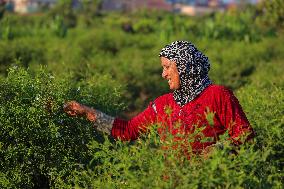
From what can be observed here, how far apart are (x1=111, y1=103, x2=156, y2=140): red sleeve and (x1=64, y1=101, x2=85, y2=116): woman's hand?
0.25 m

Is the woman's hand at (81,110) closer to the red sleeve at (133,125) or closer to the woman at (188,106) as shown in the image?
the woman at (188,106)

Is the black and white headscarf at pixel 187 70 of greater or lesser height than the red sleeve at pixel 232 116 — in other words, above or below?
above

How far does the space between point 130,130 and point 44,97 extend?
0.77 meters

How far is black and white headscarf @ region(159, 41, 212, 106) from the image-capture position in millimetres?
4055

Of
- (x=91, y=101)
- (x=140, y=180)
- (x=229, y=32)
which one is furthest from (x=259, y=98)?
(x=229, y=32)

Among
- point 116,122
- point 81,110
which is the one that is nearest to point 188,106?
point 116,122

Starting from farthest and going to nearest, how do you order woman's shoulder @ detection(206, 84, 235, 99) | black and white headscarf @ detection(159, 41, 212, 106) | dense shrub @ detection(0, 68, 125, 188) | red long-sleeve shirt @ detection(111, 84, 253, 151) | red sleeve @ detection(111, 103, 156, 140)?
dense shrub @ detection(0, 68, 125, 188) < red sleeve @ detection(111, 103, 156, 140) < black and white headscarf @ detection(159, 41, 212, 106) < woman's shoulder @ detection(206, 84, 235, 99) < red long-sleeve shirt @ detection(111, 84, 253, 151)

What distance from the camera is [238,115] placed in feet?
12.5

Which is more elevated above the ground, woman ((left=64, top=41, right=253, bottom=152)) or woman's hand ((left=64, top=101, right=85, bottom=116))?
woman ((left=64, top=41, right=253, bottom=152))

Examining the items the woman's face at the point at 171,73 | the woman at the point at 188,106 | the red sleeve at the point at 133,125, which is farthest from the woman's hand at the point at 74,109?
the woman's face at the point at 171,73

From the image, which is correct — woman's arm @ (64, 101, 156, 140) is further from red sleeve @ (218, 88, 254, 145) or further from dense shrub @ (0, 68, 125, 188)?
red sleeve @ (218, 88, 254, 145)

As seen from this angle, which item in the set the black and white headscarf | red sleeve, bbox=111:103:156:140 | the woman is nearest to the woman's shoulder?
the woman

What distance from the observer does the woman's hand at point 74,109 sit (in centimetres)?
435

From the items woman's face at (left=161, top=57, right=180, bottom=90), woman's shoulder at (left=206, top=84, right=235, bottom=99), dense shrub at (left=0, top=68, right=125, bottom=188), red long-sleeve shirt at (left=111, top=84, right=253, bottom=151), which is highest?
woman's face at (left=161, top=57, right=180, bottom=90)
